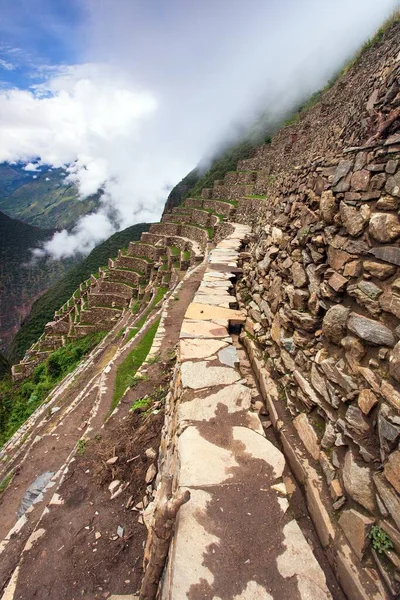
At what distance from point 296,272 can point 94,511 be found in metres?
3.46

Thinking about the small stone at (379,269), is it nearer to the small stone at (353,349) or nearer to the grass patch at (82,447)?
the small stone at (353,349)

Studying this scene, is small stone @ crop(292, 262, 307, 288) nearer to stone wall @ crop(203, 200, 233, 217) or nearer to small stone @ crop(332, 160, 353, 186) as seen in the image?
small stone @ crop(332, 160, 353, 186)

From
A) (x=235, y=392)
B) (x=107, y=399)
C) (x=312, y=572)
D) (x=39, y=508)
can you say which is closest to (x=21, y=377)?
(x=107, y=399)

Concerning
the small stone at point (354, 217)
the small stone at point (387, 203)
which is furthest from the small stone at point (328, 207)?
the small stone at point (387, 203)

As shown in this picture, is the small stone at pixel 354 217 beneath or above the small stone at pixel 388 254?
above

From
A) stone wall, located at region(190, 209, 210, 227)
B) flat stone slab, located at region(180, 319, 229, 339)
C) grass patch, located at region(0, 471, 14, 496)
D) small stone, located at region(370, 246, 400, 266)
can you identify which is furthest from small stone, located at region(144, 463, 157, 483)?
stone wall, located at region(190, 209, 210, 227)

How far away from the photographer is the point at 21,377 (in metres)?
21.2

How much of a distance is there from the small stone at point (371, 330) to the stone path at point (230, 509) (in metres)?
1.28

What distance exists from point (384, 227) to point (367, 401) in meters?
1.12

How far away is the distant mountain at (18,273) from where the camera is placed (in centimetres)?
7794

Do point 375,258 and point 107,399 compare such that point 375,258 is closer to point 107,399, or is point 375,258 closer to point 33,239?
point 107,399

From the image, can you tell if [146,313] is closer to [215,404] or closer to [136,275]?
[136,275]

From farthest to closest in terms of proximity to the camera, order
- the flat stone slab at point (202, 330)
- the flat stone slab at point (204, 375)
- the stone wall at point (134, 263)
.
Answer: the stone wall at point (134, 263)
the flat stone slab at point (202, 330)
the flat stone slab at point (204, 375)

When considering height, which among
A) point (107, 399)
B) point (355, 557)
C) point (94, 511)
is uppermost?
point (355, 557)
